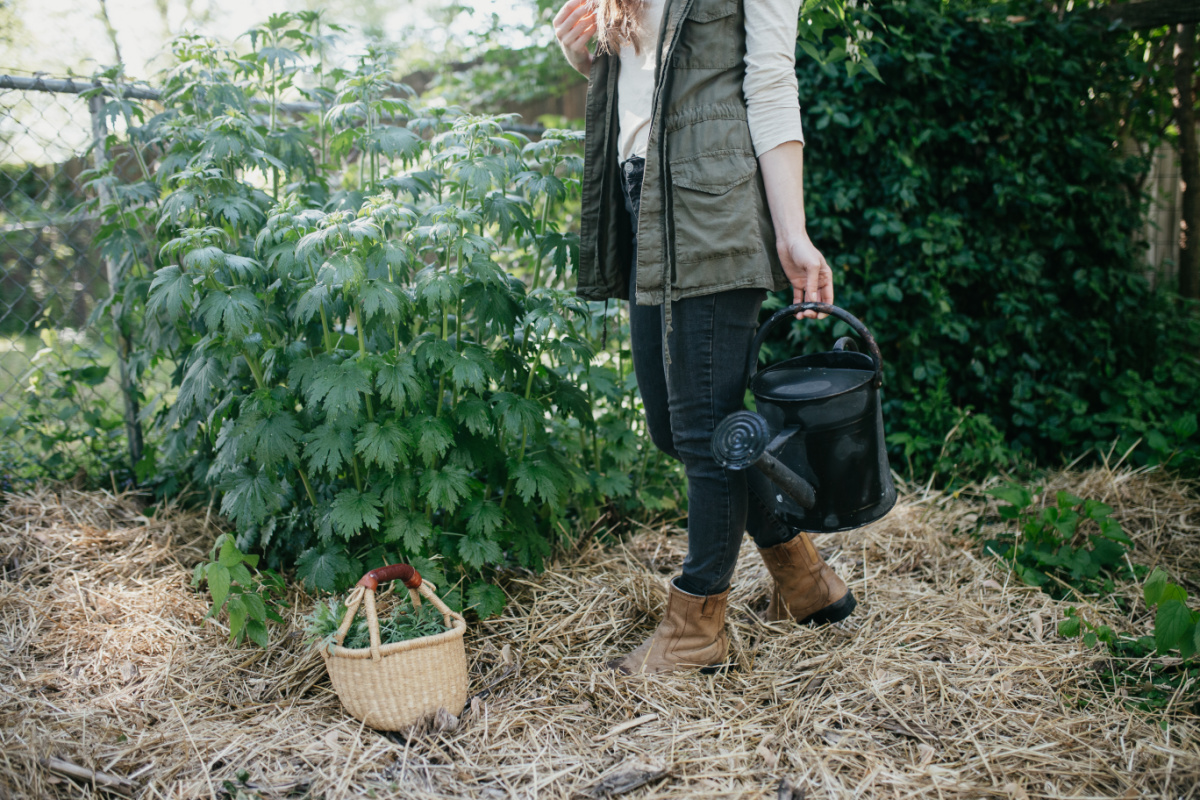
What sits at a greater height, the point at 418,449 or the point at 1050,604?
the point at 418,449

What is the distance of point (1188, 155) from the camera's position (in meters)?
3.67

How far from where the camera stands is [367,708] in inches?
65.2

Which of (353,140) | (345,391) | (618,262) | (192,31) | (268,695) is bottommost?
(268,695)

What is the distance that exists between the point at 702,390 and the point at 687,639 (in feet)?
2.14

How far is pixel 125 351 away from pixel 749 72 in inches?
99.0

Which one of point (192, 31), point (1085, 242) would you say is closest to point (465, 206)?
point (192, 31)

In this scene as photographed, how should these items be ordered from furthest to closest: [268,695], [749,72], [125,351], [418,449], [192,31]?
[125,351] → [192,31] → [418,449] → [268,695] → [749,72]

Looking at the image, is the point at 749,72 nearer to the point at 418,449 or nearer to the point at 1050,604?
the point at 418,449

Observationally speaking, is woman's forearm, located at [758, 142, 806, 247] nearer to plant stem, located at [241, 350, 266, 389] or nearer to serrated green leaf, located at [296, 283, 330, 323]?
serrated green leaf, located at [296, 283, 330, 323]

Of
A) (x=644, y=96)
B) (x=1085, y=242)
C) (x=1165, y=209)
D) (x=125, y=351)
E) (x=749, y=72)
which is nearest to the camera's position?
(x=749, y=72)

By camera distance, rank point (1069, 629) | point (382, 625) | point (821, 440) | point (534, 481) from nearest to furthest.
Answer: point (821, 440) → point (382, 625) → point (1069, 629) → point (534, 481)

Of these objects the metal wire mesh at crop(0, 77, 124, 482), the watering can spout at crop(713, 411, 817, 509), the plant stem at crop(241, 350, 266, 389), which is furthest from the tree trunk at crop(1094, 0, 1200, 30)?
the metal wire mesh at crop(0, 77, 124, 482)

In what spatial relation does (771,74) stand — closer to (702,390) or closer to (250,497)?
(702,390)

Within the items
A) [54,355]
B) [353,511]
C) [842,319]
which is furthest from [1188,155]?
[54,355]
